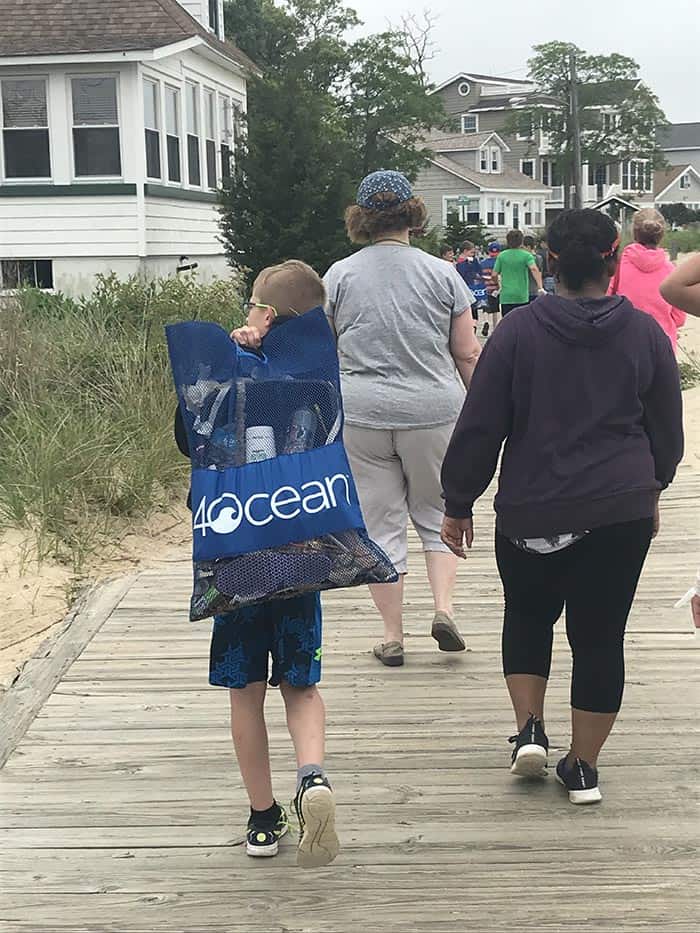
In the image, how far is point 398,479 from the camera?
17.8 feet

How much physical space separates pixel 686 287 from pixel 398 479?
191 centimetres

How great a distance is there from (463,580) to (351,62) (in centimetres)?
4589

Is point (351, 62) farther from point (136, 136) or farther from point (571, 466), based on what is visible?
point (571, 466)

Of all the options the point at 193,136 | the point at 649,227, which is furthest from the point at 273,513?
the point at 193,136

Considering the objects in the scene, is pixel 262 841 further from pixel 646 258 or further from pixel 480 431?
pixel 646 258

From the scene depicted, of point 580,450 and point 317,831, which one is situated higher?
point 580,450

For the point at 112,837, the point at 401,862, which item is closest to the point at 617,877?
the point at 401,862

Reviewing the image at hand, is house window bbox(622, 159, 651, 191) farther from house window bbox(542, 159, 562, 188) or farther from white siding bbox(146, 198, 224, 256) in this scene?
white siding bbox(146, 198, 224, 256)

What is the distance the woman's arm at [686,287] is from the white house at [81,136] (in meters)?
18.3

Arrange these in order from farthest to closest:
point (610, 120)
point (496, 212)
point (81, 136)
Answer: point (610, 120) < point (496, 212) < point (81, 136)

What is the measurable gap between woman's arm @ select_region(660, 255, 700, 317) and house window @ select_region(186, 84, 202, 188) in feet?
70.7

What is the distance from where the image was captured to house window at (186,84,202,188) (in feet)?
80.4

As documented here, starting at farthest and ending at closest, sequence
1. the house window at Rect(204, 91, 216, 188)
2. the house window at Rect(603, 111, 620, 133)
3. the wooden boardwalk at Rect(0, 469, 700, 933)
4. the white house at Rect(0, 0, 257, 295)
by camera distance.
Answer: the house window at Rect(603, 111, 620, 133), the house window at Rect(204, 91, 216, 188), the white house at Rect(0, 0, 257, 295), the wooden boardwalk at Rect(0, 469, 700, 933)

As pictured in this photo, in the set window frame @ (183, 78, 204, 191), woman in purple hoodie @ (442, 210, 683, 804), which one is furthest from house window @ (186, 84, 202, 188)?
woman in purple hoodie @ (442, 210, 683, 804)
